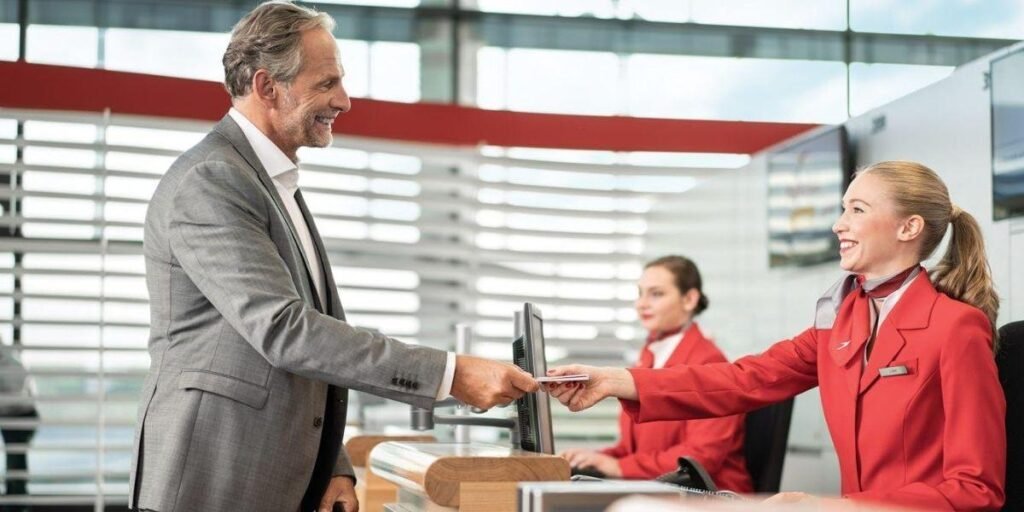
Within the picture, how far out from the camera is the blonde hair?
9.80ft

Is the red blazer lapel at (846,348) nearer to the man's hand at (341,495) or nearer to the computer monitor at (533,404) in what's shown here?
the computer monitor at (533,404)

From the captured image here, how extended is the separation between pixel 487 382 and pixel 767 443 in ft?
6.77

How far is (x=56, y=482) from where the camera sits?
238 inches

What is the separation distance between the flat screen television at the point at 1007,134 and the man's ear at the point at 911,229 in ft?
2.58

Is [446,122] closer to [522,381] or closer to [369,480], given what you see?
[369,480]


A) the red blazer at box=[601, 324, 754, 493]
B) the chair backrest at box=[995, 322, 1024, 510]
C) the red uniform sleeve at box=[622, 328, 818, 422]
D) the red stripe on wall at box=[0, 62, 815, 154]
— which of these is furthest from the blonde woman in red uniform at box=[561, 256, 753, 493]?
the red stripe on wall at box=[0, 62, 815, 154]

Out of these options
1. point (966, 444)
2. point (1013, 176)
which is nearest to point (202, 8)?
point (1013, 176)

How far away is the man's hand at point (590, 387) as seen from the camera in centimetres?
323

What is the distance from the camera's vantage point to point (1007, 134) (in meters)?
3.73

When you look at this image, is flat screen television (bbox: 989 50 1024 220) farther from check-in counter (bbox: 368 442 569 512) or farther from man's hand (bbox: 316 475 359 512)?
man's hand (bbox: 316 475 359 512)

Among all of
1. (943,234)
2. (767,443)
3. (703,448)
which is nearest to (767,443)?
(767,443)

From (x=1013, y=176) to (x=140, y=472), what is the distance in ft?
8.25

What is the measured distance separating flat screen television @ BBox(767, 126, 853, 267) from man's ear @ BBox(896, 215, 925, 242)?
5.79ft

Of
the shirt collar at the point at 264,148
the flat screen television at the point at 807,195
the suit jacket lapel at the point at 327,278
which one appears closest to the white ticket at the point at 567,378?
the suit jacket lapel at the point at 327,278
